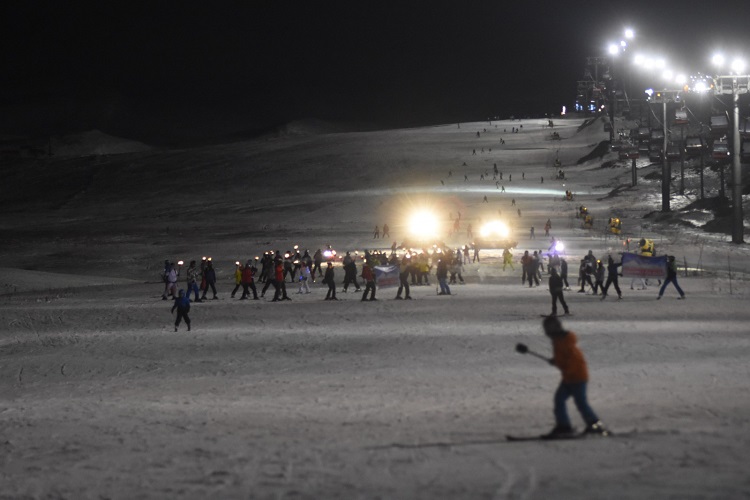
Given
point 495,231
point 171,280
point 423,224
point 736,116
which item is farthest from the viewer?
point 423,224

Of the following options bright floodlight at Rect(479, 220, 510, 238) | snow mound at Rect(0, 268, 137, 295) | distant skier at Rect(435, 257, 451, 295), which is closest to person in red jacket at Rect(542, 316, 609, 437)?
distant skier at Rect(435, 257, 451, 295)

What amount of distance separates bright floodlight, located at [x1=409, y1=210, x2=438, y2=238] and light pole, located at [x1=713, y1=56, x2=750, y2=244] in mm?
14761

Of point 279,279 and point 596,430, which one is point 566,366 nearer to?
point 596,430

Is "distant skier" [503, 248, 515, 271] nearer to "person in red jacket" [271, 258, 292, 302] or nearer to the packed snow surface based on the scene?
the packed snow surface

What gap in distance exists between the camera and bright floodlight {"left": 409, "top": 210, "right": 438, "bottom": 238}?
156 feet

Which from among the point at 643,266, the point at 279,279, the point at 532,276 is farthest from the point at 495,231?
the point at 279,279

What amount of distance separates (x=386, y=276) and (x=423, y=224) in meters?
25.8

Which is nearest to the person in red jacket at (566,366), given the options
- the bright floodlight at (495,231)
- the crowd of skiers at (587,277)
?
the crowd of skiers at (587,277)

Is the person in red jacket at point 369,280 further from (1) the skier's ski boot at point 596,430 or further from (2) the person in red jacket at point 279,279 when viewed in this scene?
(1) the skier's ski boot at point 596,430

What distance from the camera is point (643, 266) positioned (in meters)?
24.7

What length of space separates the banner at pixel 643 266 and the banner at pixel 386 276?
6581mm

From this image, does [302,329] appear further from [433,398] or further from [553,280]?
[433,398]

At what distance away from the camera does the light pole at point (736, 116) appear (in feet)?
115

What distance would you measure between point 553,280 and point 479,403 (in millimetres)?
8437
